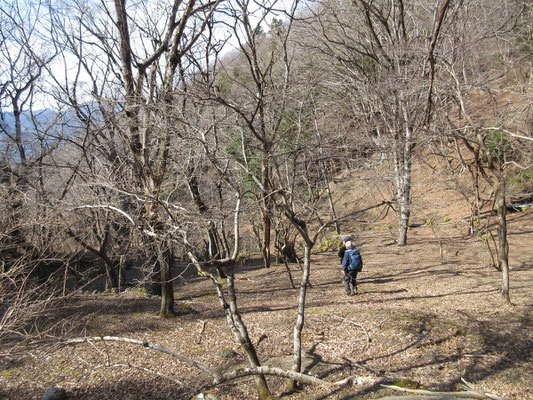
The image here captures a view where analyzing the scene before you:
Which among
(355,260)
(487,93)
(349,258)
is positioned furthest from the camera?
(487,93)

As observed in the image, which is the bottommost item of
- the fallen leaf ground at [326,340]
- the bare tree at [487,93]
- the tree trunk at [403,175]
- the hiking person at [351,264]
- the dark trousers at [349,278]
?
the fallen leaf ground at [326,340]

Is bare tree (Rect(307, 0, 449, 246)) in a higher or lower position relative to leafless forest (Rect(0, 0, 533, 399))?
higher

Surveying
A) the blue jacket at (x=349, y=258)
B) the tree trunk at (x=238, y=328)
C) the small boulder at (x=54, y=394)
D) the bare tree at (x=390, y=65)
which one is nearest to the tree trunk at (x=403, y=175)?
the bare tree at (x=390, y=65)

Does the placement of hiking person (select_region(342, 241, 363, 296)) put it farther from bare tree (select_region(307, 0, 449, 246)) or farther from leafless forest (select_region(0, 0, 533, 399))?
bare tree (select_region(307, 0, 449, 246))

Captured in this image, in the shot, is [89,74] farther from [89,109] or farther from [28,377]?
[28,377]

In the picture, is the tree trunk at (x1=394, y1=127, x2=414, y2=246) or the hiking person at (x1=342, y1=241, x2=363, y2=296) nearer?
the tree trunk at (x1=394, y1=127, x2=414, y2=246)

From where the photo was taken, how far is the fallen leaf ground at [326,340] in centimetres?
452

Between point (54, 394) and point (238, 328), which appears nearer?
point (238, 328)

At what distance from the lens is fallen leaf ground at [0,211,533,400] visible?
4.52 metres

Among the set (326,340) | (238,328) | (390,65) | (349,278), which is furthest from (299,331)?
(390,65)

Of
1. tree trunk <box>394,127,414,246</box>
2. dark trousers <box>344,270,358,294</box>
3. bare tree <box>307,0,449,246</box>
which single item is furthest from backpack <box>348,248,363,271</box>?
bare tree <box>307,0,449,246</box>

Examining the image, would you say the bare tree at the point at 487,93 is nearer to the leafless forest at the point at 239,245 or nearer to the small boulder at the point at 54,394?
the leafless forest at the point at 239,245

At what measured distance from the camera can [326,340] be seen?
5.67 meters

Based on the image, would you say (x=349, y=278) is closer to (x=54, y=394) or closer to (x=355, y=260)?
(x=355, y=260)
